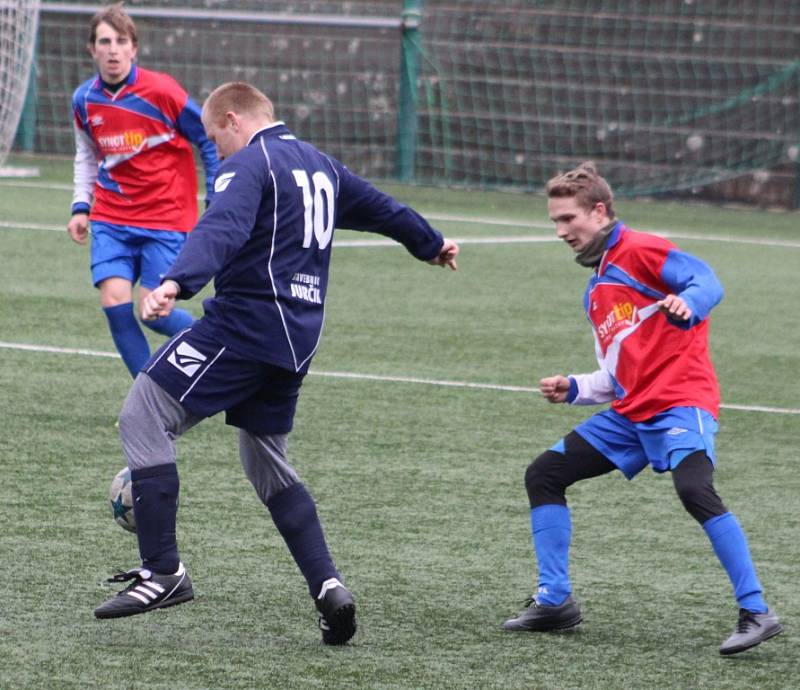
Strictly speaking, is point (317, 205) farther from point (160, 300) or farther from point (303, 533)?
point (303, 533)

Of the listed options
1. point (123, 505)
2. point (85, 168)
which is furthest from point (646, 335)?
point (85, 168)

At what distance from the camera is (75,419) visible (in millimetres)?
7020

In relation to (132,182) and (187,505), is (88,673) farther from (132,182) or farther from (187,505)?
(132,182)

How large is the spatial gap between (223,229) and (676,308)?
3.56 feet

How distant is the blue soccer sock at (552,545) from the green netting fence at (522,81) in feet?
44.8

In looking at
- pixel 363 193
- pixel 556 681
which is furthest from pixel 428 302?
pixel 556 681

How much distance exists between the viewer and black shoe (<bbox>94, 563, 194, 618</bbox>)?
4.24 m

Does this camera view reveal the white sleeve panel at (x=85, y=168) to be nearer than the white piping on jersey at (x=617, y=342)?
No

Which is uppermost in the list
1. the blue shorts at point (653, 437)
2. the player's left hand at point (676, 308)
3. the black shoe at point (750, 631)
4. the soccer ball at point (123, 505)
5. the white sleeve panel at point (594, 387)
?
the player's left hand at point (676, 308)

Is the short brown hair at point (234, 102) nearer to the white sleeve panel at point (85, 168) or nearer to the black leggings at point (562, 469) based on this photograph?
the black leggings at point (562, 469)

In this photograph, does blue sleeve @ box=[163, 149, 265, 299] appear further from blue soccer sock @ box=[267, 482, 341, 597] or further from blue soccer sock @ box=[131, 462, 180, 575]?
blue soccer sock @ box=[267, 482, 341, 597]

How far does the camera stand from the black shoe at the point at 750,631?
4250 millimetres

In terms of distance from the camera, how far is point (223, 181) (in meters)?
4.28

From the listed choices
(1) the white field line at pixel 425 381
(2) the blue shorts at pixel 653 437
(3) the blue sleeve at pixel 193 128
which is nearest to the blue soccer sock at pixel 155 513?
(2) the blue shorts at pixel 653 437
